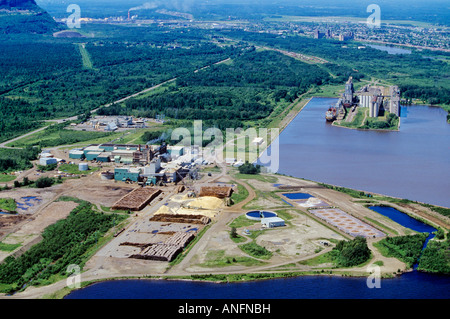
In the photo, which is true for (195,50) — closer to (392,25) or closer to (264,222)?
(392,25)

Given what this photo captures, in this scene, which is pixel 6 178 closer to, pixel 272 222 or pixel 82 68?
pixel 272 222

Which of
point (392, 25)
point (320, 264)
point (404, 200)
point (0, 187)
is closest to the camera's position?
point (320, 264)

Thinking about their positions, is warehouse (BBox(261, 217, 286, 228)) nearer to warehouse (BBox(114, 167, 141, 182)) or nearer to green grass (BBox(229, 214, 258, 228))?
green grass (BBox(229, 214, 258, 228))

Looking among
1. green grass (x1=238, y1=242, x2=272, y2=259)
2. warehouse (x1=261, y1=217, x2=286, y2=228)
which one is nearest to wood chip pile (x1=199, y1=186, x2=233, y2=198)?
warehouse (x1=261, y1=217, x2=286, y2=228)

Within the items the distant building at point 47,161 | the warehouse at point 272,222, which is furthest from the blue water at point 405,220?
the distant building at point 47,161

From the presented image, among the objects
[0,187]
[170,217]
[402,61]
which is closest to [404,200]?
[170,217]

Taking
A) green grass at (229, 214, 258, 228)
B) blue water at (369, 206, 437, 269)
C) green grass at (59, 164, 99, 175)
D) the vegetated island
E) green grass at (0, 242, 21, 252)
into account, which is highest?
the vegetated island
